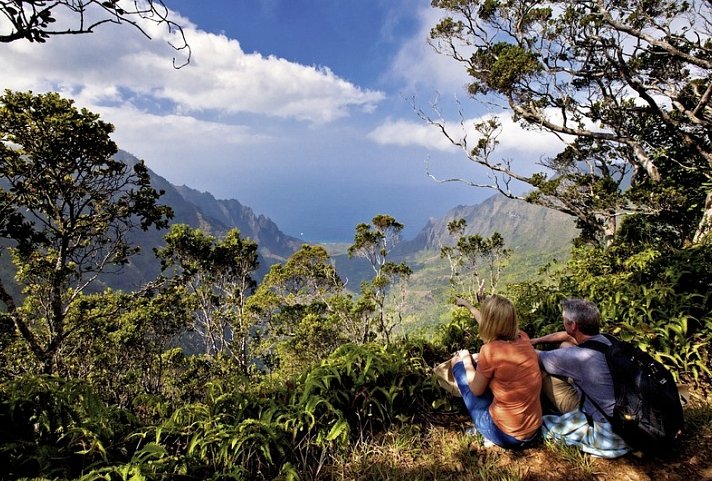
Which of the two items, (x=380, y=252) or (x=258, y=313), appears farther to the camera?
(x=380, y=252)

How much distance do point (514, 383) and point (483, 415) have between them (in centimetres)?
47

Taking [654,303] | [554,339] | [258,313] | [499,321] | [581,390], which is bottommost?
[258,313]

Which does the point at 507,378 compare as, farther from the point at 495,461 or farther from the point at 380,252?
the point at 380,252

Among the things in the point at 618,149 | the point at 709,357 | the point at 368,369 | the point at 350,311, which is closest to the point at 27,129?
the point at 368,369

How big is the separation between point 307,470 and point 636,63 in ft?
53.1

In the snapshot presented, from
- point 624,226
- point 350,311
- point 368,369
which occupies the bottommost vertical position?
point 350,311

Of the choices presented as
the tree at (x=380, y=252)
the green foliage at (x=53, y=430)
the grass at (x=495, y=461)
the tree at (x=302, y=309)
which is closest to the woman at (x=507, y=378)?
the grass at (x=495, y=461)

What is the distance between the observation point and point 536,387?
112 inches

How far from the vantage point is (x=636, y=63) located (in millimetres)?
12594

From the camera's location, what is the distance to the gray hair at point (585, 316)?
9.90ft

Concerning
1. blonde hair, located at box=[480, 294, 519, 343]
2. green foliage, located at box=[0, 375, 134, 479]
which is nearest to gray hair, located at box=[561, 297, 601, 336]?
blonde hair, located at box=[480, 294, 519, 343]

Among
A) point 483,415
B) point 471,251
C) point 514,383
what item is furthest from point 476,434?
point 471,251

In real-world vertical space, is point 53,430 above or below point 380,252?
below

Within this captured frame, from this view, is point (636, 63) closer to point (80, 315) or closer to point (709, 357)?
point (709, 357)
